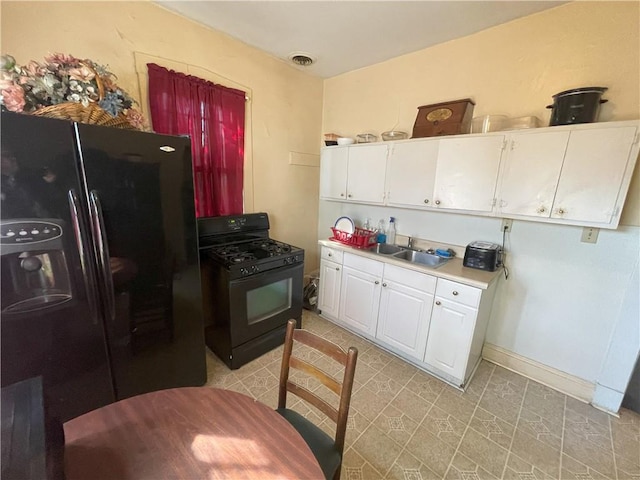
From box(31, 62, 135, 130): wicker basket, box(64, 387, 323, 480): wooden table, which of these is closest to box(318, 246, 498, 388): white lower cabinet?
box(64, 387, 323, 480): wooden table

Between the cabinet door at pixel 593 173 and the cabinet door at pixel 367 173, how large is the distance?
4.34ft

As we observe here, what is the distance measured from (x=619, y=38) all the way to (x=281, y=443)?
2918mm

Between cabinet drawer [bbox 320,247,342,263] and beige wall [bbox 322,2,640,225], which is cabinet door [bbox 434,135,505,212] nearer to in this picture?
beige wall [bbox 322,2,640,225]

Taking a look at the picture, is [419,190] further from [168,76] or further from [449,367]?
[168,76]

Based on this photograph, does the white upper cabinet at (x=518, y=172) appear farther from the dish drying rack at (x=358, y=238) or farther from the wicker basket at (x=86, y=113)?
the wicker basket at (x=86, y=113)

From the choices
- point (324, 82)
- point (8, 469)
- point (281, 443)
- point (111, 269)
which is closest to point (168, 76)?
point (111, 269)

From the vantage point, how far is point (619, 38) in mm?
1695

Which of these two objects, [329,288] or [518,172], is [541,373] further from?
[329,288]

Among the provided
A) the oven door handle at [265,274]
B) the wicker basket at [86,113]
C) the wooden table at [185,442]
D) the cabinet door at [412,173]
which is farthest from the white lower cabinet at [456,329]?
the wicker basket at [86,113]

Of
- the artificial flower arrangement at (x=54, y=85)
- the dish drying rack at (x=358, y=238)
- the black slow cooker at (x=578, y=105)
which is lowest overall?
the dish drying rack at (x=358, y=238)

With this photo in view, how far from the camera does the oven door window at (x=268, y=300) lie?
7.29ft

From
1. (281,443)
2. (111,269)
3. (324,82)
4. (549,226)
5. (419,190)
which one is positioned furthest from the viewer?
(324,82)

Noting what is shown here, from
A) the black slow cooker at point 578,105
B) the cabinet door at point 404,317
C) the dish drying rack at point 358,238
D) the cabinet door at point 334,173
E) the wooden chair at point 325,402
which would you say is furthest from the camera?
the cabinet door at point 334,173

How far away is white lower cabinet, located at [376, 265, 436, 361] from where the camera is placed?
2.18m
